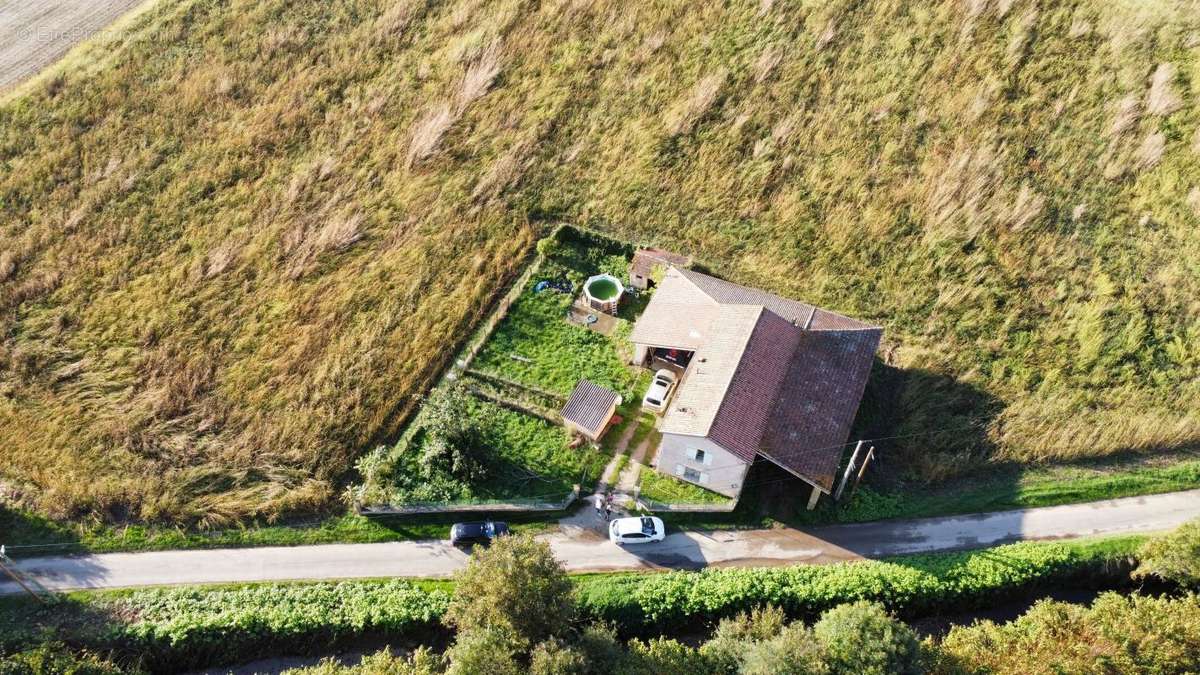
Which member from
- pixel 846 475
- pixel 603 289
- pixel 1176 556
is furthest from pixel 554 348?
pixel 1176 556

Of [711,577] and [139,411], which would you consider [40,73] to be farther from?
[711,577]

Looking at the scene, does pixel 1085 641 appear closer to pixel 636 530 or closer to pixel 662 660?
pixel 662 660

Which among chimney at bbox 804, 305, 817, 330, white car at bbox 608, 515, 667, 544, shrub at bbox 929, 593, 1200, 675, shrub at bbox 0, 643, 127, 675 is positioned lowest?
shrub at bbox 0, 643, 127, 675

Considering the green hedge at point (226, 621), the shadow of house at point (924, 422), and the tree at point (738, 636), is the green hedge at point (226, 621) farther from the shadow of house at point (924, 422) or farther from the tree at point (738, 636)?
the shadow of house at point (924, 422)

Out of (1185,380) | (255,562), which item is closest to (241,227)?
(255,562)

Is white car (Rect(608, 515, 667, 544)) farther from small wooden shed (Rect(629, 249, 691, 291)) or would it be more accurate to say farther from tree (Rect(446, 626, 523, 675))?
small wooden shed (Rect(629, 249, 691, 291))

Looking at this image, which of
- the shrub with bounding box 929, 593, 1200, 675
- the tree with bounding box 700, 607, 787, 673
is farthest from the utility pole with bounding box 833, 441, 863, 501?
the tree with bounding box 700, 607, 787, 673

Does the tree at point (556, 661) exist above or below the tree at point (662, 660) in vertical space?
below

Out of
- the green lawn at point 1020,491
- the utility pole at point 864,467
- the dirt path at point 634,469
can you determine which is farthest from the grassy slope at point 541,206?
the dirt path at point 634,469
